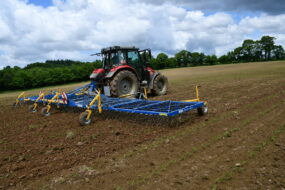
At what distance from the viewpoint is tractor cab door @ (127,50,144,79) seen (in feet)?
29.7

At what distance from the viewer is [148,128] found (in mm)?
5230

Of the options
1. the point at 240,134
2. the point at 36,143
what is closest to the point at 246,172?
the point at 240,134

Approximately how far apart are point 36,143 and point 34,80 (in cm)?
4433

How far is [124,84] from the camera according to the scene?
858 centimetres

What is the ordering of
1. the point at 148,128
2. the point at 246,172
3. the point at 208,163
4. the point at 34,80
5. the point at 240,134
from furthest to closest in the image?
the point at 34,80 < the point at 148,128 < the point at 240,134 < the point at 208,163 < the point at 246,172

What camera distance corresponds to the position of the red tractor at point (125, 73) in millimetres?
8172

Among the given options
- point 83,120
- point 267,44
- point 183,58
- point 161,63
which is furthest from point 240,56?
point 83,120

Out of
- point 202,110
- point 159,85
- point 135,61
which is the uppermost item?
point 135,61

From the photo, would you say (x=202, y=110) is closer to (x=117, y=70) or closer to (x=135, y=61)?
(x=117, y=70)

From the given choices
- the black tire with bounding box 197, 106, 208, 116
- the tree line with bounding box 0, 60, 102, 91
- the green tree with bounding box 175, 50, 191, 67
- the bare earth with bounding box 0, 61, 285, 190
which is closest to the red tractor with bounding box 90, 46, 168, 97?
the bare earth with bounding box 0, 61, 285, 190

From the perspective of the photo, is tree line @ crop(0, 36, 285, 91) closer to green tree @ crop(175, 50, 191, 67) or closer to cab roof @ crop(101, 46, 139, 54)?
green tree @ crop(175, 50, 191, 67)

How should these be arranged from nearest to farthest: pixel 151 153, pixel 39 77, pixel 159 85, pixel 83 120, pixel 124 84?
pixel 151 153 → pixel 83 120 → pixel 124 84 → pixel 159 85 → pixel 39 77

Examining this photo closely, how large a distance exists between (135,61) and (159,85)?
1711mm

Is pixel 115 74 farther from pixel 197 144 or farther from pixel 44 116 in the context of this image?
pixel 197 144
